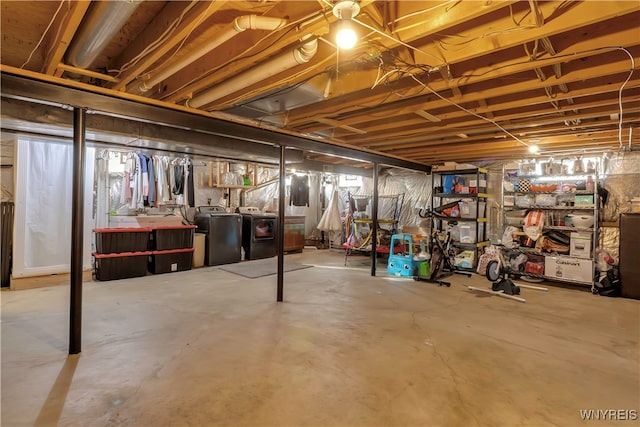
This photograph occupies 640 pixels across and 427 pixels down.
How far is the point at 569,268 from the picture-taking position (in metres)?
5.10

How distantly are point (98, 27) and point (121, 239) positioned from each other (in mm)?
4260

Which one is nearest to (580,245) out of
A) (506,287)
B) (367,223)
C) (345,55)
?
(506,287)

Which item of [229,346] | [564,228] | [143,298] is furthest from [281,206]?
[564,228]

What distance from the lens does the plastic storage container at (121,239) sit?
508 cm

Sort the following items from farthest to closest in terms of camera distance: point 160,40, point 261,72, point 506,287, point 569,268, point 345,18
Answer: point 569,268
point 506,287
point 261,72
point 160,40
point 345,18

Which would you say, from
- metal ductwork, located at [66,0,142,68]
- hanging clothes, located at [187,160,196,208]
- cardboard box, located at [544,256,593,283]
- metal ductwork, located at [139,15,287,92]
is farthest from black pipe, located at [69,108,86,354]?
cardboard box, located at [544,256,593,283]

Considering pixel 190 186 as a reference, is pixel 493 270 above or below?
below

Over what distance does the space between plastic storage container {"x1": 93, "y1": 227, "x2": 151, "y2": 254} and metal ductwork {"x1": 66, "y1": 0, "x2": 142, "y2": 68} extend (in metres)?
3.55

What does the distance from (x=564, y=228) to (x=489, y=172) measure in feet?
5.76

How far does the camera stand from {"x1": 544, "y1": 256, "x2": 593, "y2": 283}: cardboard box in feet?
16.2

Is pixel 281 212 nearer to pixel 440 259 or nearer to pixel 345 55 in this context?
pixel 345 55

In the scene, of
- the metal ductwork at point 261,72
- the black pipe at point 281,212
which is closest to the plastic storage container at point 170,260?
the black pipe at point 281,212

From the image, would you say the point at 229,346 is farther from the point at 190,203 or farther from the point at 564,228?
the point at 564,228

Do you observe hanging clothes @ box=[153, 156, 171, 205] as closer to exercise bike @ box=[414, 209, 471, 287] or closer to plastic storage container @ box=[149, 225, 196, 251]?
plastic storage container @ box=[149, 225, 196, 251]
